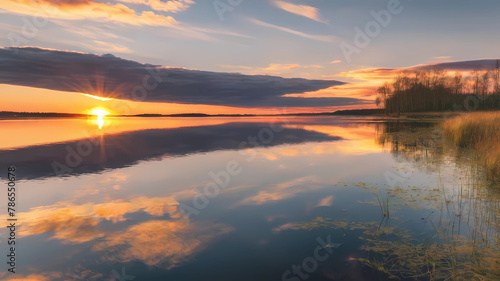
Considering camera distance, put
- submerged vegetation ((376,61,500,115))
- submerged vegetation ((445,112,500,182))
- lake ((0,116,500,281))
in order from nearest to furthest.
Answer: lake ((0,116,500,281)) → submerged vegetation ((445,112,500,182)) → submerged vegetation ((376,61,500,115))

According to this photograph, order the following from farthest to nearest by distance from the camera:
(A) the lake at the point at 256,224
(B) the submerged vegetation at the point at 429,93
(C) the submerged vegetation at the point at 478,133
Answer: (B) the submerged vegetation at the point at 429,93
(C) the submerged vegetation at the point at 478,133
(A) the lake at the point at 256,224

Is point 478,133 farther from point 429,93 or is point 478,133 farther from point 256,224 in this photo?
point 429,93

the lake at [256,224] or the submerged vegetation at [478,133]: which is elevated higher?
the submerged vegetation at [478,133]

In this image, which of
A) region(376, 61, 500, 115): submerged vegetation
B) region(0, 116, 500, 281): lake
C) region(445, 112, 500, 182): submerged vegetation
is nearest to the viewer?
region(0, 116, 500, 281): lake

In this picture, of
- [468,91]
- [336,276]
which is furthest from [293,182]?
[468,91]

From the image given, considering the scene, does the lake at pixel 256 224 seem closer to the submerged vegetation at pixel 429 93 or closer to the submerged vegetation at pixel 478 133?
the submerged vegetation at pixel 478 133

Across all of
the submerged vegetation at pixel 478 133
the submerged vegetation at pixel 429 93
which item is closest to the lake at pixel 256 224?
the submerged vegetation at pixel 478 133

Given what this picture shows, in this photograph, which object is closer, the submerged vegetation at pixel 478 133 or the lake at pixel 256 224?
the lake at pixel 256 224

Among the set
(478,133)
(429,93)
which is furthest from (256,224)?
(429,93)

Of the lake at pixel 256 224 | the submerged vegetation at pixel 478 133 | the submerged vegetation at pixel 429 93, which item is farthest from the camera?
the submerged vegetation at pixel 429 93

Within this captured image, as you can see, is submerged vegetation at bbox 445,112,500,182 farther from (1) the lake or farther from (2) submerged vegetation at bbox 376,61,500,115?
(2) submerged vegetation at bbox 376,61,500,115

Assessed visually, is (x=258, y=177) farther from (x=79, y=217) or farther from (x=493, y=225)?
(x=493, y=225)

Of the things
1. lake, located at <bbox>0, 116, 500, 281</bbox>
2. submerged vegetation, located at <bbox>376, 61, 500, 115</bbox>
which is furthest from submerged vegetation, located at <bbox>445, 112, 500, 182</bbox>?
submerged vegetation, located at <bbox>376, 61, 500, 115</bbox>

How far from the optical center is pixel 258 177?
1362 cm
